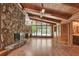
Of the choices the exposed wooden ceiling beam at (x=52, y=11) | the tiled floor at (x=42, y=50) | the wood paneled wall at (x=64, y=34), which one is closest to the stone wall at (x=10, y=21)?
the exposed wooden ceiling beam at (x=52, y=11)

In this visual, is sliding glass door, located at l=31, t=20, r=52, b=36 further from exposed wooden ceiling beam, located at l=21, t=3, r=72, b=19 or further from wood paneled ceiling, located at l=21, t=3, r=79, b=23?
exposed wooden ceiling beam, located at l=21, t=3, r=72, b=19

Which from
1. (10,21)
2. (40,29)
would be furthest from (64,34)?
(10,21)

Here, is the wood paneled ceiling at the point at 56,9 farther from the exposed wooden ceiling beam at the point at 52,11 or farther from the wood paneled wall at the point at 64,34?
the wood paneled wall at the point at 64,34

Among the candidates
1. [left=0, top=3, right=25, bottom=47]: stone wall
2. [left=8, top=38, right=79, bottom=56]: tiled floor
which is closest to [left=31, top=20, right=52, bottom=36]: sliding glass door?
[left=8, top=38, right=79, bottom=56]: tiled floor

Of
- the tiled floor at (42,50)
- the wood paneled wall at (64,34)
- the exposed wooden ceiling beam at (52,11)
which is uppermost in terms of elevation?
the exposed wooden ceiling beam at (52,11)

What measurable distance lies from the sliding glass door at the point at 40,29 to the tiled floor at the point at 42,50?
133 mm

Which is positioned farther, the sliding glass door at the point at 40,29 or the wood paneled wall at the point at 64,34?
the wood paneled wall at the point at 64,34

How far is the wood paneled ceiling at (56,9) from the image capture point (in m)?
3.89

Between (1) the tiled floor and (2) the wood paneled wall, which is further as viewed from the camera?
(2) the wood paneled wall

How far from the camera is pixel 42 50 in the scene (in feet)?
12.8

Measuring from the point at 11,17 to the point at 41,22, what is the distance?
64 centimetres

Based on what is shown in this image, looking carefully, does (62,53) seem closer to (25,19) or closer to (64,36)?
(64,36)

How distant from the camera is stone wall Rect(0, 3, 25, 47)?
3874 mm

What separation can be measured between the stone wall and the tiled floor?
30cm
